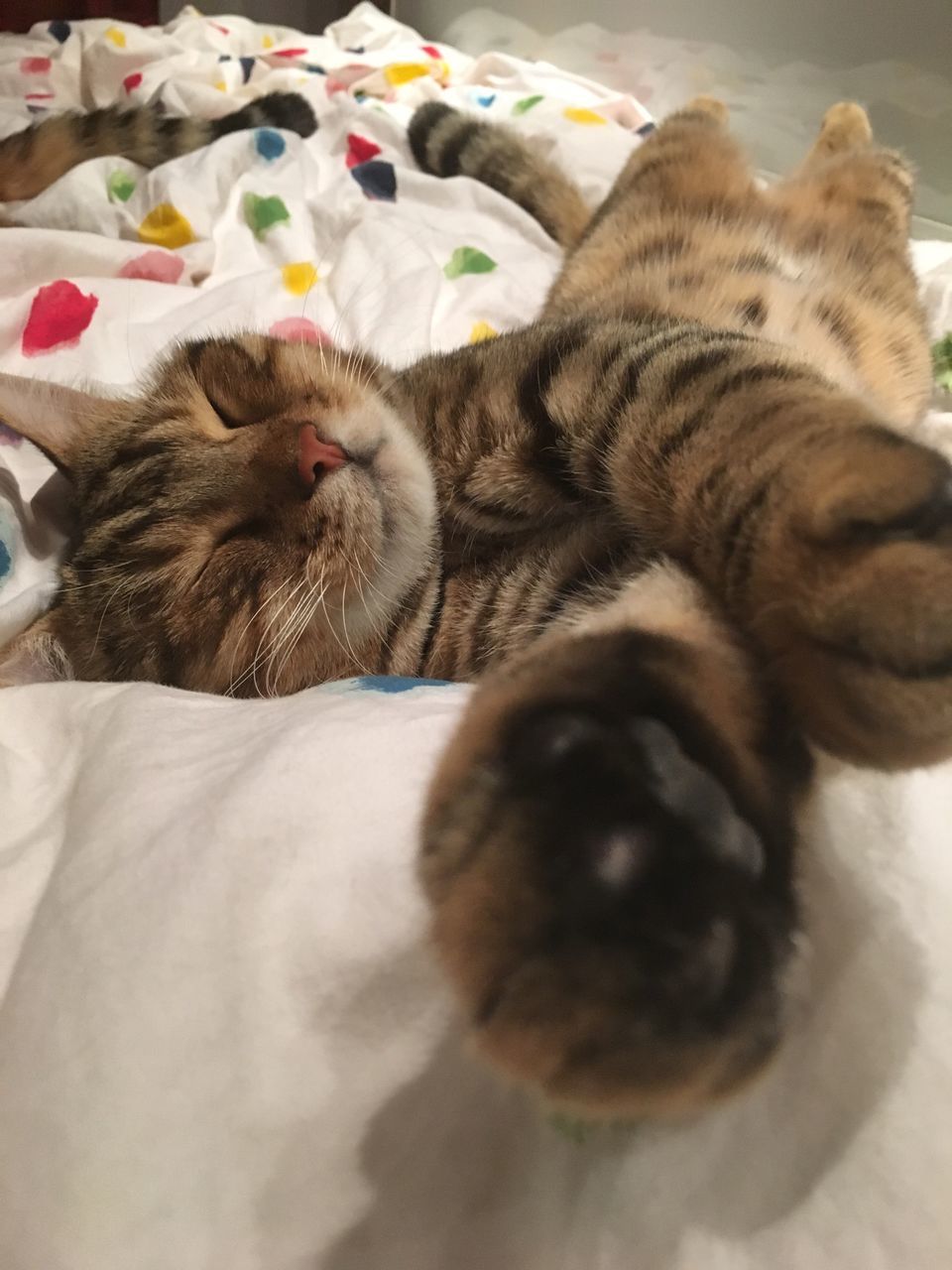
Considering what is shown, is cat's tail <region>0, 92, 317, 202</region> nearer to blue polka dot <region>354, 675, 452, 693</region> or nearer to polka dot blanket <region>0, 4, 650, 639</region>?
polka dot blanket <region>0, 4, 650, 639</region>

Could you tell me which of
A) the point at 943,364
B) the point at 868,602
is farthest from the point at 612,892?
the point at 943,364

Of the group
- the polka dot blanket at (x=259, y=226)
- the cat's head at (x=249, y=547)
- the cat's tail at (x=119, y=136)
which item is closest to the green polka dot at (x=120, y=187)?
the polka dot blanket at (x=259, y=226)

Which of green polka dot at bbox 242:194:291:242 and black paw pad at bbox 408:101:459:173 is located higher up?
black paw pad at bbox 408:101:459:173

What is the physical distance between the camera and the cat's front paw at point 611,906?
12.7 inches

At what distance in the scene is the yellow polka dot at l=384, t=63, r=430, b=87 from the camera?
7.15 ft

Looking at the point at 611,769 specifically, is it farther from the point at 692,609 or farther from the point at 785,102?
the point at 785,102

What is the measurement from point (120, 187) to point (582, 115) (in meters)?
1.02

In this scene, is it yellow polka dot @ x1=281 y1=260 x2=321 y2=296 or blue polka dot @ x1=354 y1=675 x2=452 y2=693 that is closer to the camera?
blue polka dot @ x1=354 y1=675 x2=452 y2=693

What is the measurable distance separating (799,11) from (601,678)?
1.93 metres

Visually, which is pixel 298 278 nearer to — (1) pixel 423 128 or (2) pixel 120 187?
(2) pixel 120 187

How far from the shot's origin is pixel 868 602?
17.2 inches

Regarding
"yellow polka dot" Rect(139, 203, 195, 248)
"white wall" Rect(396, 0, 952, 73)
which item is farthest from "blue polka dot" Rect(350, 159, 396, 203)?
"white wall" Rect(396, 0, 952, 73)

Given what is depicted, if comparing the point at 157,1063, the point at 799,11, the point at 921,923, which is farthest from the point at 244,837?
the point at 799,11

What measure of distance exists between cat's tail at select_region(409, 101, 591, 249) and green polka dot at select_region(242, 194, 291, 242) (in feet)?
1.30
